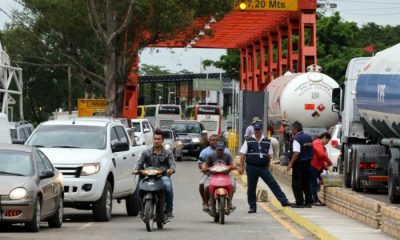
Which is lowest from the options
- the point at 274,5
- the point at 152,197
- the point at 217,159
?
the point at 152,197

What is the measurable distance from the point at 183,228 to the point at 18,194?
141 inches

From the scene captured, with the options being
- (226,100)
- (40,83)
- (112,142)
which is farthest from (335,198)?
(226,100)

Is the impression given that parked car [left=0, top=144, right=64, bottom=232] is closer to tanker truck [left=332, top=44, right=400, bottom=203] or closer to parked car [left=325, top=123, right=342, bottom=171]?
tanker truck [left=332, top=44, right=400, bottom=203]

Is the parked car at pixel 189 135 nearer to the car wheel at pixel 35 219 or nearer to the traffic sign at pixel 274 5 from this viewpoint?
the traffic sign at pixel 274 5

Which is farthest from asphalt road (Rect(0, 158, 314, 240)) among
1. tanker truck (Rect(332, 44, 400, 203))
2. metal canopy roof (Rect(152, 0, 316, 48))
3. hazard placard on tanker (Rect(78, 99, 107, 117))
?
metal canopy roof (Rect(152, 0, 316, 48))

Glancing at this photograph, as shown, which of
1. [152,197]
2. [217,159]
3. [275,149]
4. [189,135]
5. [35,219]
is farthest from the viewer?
[189,135]

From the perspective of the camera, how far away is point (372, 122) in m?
26.3

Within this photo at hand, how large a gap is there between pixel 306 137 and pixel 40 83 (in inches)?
2725

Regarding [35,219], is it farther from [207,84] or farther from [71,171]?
[207,84]

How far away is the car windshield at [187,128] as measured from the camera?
58.5 metres

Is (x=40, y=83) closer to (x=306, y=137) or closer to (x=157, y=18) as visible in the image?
(x=157, y=18)

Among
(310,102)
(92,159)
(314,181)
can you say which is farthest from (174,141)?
(92,159)

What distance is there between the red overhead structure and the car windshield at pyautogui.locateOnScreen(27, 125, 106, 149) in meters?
36.1

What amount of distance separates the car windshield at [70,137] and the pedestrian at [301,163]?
4.58 m
